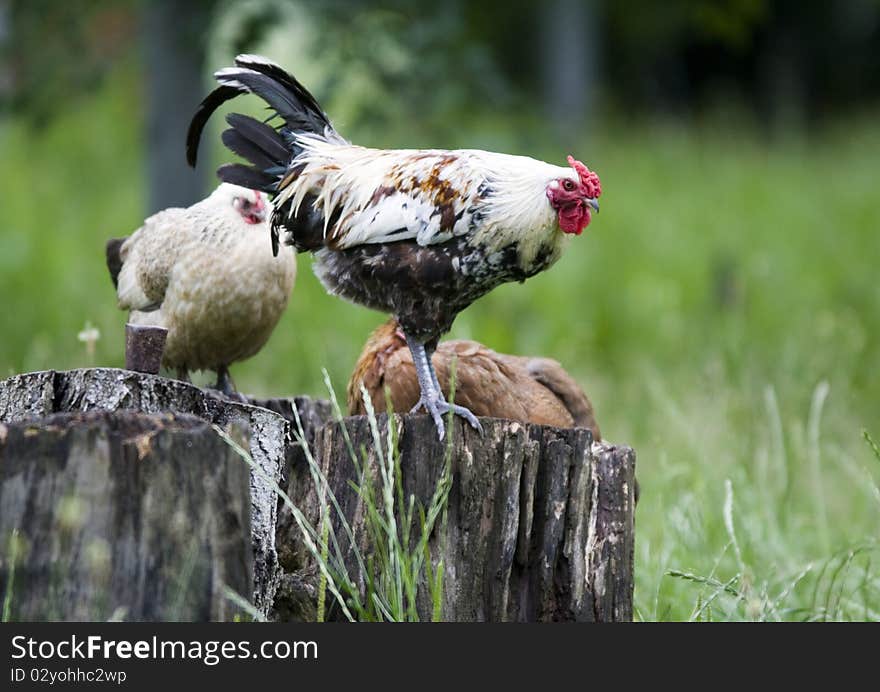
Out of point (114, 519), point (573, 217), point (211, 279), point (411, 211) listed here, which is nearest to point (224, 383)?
point (211, 279)

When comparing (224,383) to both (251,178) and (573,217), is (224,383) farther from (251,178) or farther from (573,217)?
(573,217)

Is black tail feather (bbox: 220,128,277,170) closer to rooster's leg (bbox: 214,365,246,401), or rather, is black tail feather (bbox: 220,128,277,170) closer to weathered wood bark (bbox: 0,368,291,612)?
weathered wood bark (bbox: 0,368,291,612)

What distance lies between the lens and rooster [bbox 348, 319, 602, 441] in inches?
138

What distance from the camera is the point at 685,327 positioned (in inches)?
311

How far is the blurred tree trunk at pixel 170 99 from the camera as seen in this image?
20.1ft

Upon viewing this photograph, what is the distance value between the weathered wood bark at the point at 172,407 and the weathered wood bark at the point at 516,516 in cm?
17

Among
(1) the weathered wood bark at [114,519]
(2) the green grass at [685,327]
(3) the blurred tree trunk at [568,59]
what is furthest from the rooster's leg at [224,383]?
(3) the blurred tree trunk at [568,59]

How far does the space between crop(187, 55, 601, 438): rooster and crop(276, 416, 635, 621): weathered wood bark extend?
12 cm

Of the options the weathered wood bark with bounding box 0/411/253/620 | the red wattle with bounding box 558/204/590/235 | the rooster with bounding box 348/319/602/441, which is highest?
the red wattle with bounding box 558/204/590/235

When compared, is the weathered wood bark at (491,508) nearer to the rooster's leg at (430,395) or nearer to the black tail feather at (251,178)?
the rooster's leg at (430,395)

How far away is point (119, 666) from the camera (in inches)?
92.8

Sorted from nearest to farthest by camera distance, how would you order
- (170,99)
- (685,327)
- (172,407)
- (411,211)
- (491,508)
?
(172,407) < (491,508) < (411,211) < (170,99) < (685,327)

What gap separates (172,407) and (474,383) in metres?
1.01

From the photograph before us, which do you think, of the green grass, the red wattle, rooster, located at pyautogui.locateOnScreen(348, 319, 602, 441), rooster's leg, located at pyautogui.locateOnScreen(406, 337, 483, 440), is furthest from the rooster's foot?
A: the green grass
